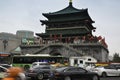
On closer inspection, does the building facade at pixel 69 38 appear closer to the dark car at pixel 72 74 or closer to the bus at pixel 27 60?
the bus at pixel 27 60

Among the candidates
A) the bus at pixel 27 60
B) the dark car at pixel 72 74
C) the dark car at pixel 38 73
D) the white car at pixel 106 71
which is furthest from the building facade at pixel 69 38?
the dark car at pixel 72 74

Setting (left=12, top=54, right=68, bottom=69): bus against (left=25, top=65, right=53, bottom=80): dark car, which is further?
(left=12, top=54, right=68, bottom=69): bus

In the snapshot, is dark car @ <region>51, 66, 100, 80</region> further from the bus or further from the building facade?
the building facade

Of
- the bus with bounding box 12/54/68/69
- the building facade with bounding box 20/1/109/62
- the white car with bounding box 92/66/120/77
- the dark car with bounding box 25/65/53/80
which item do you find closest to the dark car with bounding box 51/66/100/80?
the dark car with bounding box 25/65/53/80

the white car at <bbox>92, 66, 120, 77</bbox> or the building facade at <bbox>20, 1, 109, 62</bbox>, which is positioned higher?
the building facade at <bbox>20, 1, 109, 62</bbox>

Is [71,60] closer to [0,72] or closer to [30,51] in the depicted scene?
[30,51]

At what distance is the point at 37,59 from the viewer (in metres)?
47.9

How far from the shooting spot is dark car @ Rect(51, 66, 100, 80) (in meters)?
21.2

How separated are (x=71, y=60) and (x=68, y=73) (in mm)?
36282

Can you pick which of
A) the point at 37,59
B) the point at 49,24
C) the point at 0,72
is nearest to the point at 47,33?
the point at 49,24

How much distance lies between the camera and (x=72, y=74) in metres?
21.8

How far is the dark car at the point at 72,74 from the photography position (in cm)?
2125

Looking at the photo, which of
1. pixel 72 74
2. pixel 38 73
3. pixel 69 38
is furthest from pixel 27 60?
pixel 72 74

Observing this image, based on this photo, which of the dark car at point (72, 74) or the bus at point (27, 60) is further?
the bus at point (27, 60)
